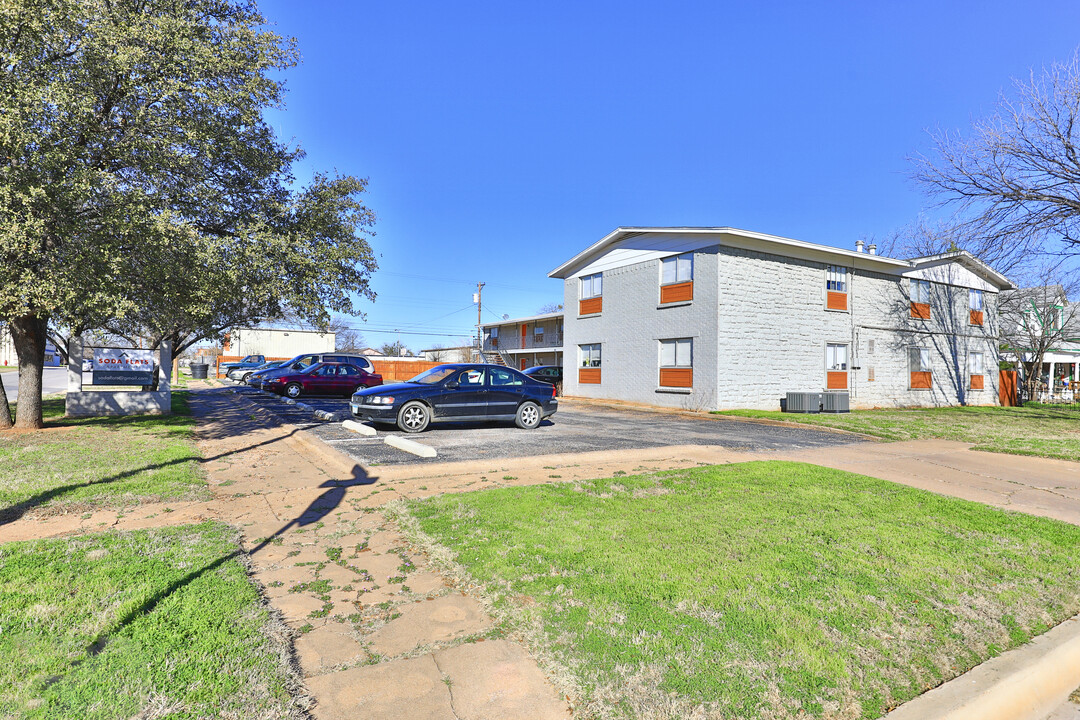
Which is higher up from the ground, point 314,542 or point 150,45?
point 150,45

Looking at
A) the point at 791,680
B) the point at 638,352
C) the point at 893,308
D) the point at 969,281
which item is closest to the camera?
the point at 791,680

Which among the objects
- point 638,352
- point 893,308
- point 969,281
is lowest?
point 638,352

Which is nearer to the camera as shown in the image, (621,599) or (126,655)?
(126,655)

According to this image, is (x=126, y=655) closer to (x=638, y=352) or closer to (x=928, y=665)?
(x=928, y=665)

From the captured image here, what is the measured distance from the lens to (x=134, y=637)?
2.92m

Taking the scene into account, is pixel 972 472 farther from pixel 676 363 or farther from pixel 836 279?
pixel 836 279

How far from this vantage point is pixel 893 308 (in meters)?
24.6

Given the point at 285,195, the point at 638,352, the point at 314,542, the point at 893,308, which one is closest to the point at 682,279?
the point at 638,352

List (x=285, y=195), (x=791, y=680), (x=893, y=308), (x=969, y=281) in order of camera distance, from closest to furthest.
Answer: (x=791, y=680), (x=285, y=195), (x=893, y=308), (x=969, y=281)

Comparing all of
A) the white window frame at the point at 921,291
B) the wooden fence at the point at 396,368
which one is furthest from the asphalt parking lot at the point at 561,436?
the wooden fence at the point at 396,368

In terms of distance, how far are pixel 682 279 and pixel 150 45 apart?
1717 centimetres

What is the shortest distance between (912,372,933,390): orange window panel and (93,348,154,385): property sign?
28.9 m

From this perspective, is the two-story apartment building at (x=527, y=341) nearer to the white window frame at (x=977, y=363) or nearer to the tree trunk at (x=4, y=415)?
the white window frame at (x=977, y=363)

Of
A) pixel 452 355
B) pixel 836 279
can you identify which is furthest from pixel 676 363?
pixel 452 355
